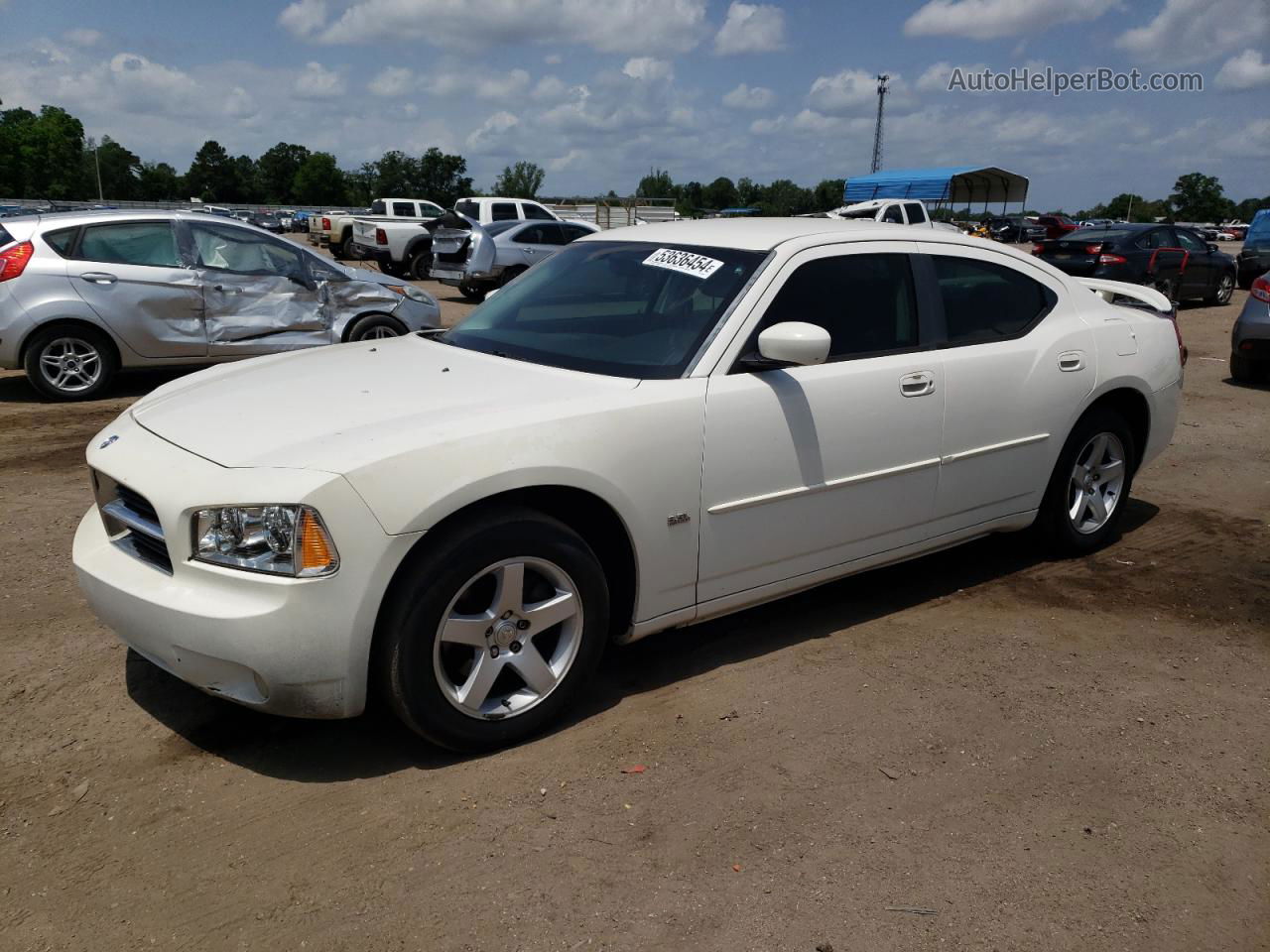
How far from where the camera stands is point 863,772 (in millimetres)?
3207

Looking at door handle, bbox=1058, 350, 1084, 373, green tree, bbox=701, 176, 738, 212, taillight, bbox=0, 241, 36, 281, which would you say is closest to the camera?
door handle, bbox=1058, 350, 1084, 373

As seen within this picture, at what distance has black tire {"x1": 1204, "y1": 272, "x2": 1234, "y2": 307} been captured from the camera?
750 inches

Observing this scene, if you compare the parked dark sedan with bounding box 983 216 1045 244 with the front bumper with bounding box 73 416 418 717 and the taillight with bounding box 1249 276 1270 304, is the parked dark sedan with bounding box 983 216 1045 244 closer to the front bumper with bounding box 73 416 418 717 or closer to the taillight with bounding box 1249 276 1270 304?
the taillight with bounding box 1249 276 1270 304

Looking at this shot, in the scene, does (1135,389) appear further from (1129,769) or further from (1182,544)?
(1129,769)

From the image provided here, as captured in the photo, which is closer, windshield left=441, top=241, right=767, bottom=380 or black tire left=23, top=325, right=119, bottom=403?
windshield left=441, top=241, right=767, bottom=380

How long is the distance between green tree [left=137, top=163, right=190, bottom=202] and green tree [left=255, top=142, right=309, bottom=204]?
33.0 ft

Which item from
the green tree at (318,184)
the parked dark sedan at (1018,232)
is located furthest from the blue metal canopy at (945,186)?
the green tree at (318,184)

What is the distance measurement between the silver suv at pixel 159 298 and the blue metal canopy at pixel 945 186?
32.2 metres

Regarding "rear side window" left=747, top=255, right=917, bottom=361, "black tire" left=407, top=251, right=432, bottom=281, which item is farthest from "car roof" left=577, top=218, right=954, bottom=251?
"black tire" left=407, top=251, right=432, bottom=281

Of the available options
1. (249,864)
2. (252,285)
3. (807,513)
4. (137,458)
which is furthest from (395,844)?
(252,285)

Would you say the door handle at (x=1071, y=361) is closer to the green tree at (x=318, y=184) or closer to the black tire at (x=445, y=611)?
the black tire at (x=445, y=611)

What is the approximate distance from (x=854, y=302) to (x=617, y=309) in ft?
3.12

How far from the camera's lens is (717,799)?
3.04 meters

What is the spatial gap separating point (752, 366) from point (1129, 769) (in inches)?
A: 71.3
